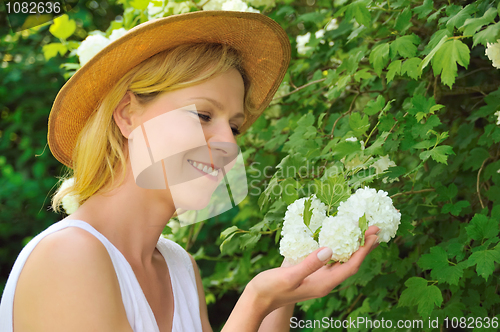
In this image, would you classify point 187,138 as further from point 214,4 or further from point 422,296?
point 214,4

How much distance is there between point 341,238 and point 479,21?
0.75 meters

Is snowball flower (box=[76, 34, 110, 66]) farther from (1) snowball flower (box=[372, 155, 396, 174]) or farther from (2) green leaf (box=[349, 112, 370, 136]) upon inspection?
(1) snowball flower (box=[372, 155, 396, 174])

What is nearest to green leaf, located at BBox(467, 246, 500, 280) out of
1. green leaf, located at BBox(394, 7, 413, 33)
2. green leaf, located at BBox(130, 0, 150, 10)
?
green leaf, located at BBox(394, 7, 413, 33)

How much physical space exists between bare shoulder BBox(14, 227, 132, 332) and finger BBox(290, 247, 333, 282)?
463mm

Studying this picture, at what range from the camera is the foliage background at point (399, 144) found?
52.6 inches

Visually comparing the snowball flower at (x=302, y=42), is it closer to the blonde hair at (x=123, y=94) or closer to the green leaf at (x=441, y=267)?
the blonde hair at (x=123, y=94)

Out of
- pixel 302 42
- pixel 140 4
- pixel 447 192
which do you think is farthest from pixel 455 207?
pixel 140 4

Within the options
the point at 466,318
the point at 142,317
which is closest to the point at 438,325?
the point at 466,318

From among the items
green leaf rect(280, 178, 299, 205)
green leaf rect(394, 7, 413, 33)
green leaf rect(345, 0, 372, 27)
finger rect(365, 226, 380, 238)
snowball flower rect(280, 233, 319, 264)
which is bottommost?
green leaf rect(280, 178, 299, 205)

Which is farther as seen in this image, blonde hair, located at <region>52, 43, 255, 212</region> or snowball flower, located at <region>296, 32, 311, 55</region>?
snowball flower, located at <region>296, 32, 311, 55</region>

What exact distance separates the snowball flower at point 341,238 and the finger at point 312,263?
0.03m

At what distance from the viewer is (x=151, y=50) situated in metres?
1.21

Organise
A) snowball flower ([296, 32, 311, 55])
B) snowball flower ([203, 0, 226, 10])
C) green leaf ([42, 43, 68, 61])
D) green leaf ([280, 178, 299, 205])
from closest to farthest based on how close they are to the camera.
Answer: green leaf ([280, 178, 299, 205]) < snowball flower ([203, 0, 226, 10]) < snowball flower ([296, 32, 311, 55]) < green leaf ([42, 43, 68, 61])

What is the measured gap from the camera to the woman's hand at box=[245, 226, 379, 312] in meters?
0.96
